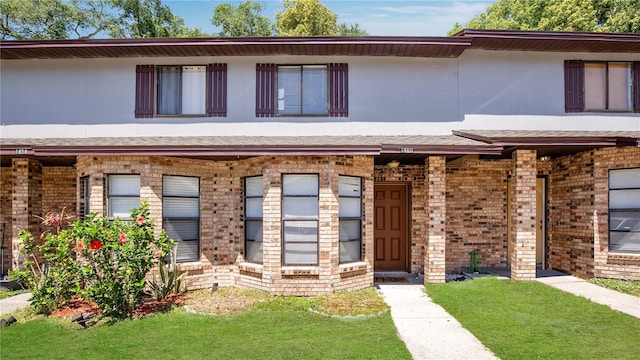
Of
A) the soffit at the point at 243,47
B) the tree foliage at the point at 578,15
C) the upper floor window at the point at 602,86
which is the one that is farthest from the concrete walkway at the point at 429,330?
the tree foliage at the point at 578,15

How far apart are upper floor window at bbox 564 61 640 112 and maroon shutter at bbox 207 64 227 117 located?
28.7ft

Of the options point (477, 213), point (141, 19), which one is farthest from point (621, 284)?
point (141, 19)

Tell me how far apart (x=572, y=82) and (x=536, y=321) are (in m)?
6.80

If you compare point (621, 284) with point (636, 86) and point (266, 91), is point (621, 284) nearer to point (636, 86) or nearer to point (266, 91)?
point (636, 86)

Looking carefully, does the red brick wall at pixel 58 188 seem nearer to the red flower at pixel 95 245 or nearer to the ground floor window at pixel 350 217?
the red flower at pixel 95 245

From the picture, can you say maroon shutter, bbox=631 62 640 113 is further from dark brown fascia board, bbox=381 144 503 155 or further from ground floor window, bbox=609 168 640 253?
dark brown fascia board, bbox=381 144 503 155

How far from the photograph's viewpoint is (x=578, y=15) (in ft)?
64.4

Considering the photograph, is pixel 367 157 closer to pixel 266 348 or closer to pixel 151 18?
pixel 266 348

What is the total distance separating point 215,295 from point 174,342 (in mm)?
2648

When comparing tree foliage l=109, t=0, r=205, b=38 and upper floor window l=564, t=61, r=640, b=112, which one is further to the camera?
tree foliage l=109, t=0, r=205, b=38

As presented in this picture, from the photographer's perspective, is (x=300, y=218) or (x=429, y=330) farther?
(x=300, y=218)

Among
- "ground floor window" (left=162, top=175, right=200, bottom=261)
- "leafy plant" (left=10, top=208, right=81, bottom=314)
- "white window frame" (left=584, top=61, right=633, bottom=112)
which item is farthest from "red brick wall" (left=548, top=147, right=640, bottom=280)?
"leafy plant" (left=10, top=208, right=81, bottom=314)

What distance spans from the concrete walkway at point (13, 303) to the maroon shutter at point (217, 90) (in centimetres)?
556

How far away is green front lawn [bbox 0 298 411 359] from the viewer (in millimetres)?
5309
